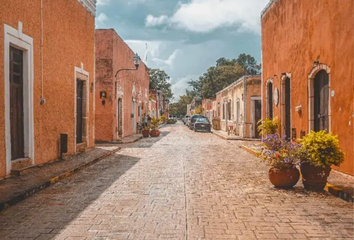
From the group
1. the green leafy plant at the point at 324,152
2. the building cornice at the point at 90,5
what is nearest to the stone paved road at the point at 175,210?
the green leafy plant at the point at 324,152

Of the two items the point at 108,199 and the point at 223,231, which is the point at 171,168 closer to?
the point at 108,199

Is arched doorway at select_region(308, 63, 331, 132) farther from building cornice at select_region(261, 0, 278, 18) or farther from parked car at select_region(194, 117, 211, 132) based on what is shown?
parked car at select_region(194, 117, 211, 132)

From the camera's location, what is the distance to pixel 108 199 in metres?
6.00

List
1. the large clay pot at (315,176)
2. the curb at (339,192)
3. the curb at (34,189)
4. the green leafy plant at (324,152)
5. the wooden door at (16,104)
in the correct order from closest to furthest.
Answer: the curb at (34,189)
the curb at (339,192)
the green leafy plant at (324,152)
the large clay pot at (315,176)
the wooden door at (16,104)

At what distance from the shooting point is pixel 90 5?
14047 millimetres

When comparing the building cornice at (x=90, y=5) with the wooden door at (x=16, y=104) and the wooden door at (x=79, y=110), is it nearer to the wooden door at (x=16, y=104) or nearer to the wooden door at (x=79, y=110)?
the wooden door at (x=79, y=110)

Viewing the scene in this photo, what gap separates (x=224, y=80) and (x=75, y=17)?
5798 centimetres

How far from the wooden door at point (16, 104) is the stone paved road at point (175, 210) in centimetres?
162

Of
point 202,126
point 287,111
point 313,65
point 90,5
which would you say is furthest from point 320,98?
point 202,126

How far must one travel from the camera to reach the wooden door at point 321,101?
955 centimetres

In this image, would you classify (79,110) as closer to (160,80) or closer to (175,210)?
(175,210)

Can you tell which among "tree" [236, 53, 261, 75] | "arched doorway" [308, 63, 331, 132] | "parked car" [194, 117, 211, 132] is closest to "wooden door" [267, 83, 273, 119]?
"arched doorway" [308, 63, 331, 132]

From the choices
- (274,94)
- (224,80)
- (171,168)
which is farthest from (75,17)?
(224,80)

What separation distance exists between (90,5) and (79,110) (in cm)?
430
